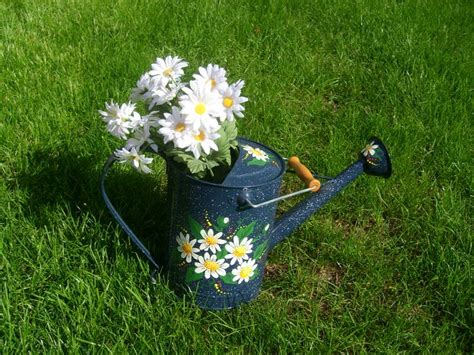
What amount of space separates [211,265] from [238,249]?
0.08 m

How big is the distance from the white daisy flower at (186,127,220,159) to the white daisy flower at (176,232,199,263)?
0.26m

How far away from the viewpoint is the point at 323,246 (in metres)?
1.87

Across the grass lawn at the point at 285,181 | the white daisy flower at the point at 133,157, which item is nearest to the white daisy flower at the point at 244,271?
the grass lawn at the point at 285,181

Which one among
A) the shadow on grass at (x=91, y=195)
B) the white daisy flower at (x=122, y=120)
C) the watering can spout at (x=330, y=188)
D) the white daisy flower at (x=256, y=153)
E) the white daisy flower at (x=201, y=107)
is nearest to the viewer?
the white daisy flower at (x=201, y=107)

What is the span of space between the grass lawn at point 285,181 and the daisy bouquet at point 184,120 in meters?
0.36

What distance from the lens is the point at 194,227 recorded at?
1.46 m

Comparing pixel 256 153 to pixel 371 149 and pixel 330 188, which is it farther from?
pixel 371 149

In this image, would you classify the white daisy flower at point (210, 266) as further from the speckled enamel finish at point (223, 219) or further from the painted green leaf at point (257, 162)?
the painted green leaf at point (257, 162)

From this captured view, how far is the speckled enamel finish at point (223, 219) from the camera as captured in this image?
4.65 ft

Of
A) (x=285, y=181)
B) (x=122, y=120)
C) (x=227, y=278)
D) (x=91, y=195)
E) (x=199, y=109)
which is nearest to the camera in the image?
(x=199, y=109)

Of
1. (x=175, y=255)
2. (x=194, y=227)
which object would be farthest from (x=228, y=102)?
(x=175, y=255)

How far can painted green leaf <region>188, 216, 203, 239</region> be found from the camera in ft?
4.76

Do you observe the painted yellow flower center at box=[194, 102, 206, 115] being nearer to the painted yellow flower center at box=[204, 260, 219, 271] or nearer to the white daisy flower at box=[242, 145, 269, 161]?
the white daisy flower at box=[242, 145, 269, 161]

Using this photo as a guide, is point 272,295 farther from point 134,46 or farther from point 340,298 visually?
point 134,46
